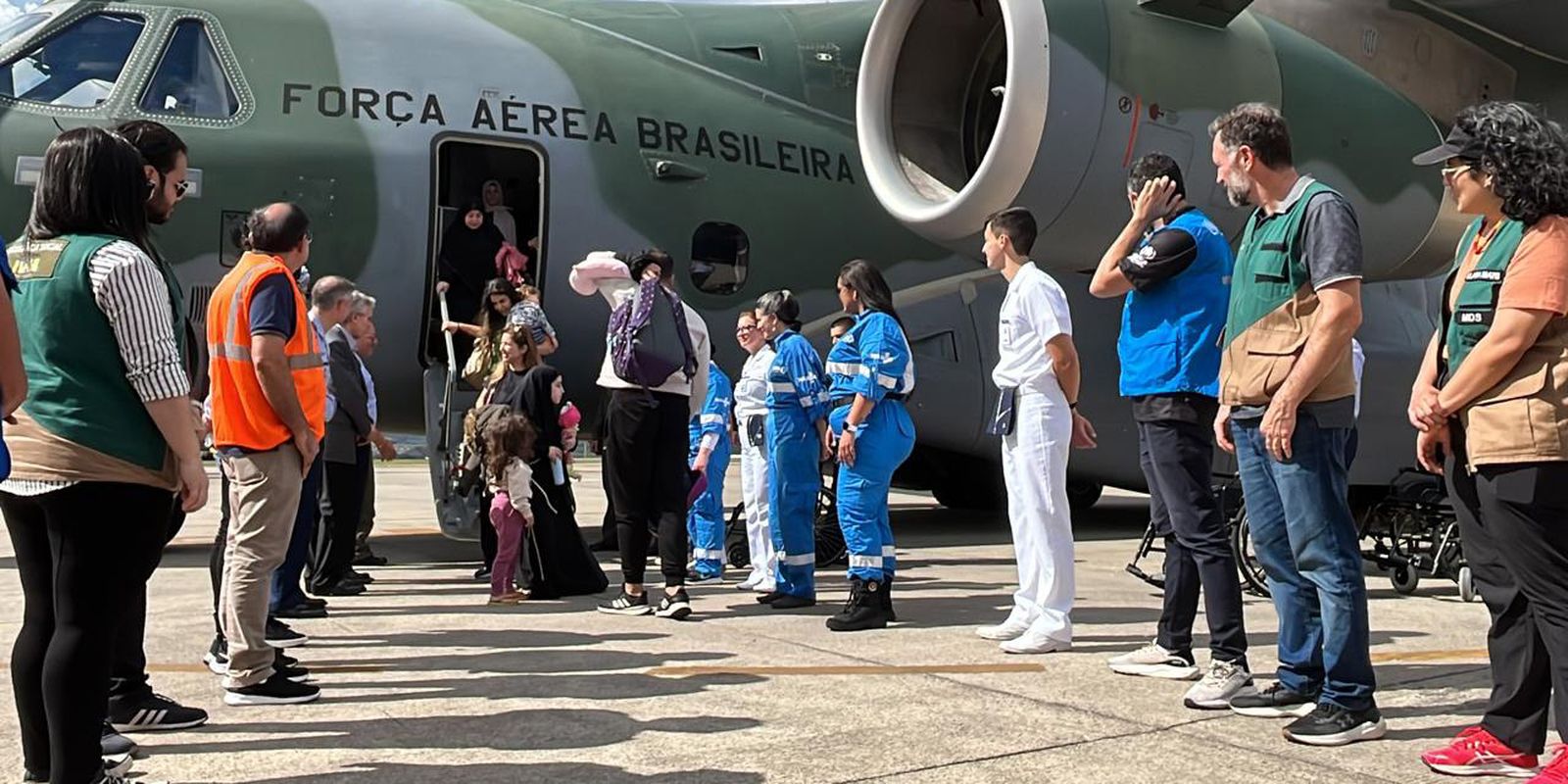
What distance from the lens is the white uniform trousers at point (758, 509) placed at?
6.85 metres

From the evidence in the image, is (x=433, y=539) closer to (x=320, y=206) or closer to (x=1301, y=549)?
(x=320, y=206)

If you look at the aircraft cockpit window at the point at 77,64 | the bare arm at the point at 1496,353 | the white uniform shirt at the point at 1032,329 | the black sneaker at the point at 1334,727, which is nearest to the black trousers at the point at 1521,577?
the bare arm at the point at 1496,353

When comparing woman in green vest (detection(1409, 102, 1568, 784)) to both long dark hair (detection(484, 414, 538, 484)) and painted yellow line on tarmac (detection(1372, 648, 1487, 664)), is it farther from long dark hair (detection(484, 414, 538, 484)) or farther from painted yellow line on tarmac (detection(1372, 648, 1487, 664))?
long dark hair (detection(484, 414, 538, 484))

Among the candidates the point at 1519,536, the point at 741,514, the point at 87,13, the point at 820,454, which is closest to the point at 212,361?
the point at 820,454

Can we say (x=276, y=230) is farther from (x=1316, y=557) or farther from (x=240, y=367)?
(x=1316, y=557)

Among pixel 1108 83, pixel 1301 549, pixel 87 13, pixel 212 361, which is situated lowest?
pixel 1301 549

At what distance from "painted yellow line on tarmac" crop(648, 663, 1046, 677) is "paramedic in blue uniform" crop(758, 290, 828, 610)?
1.57 meters

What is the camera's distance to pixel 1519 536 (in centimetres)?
322

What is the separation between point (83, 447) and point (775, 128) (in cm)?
692

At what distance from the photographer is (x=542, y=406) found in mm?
6547

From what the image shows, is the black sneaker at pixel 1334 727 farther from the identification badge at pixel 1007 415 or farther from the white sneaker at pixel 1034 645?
the identification badge at pixel 1007 415

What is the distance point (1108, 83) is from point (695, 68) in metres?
3.33

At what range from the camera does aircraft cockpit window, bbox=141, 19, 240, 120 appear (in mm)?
7629

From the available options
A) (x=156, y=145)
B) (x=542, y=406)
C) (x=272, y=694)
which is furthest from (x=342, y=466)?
(x=156, y=145)
